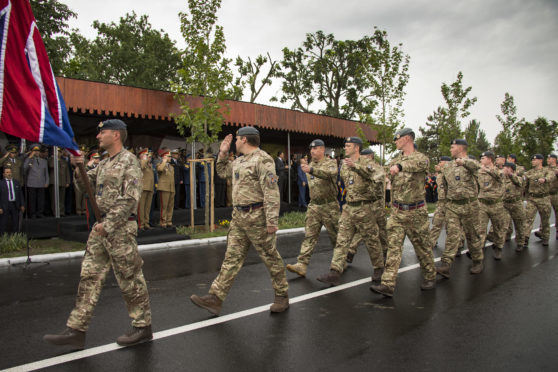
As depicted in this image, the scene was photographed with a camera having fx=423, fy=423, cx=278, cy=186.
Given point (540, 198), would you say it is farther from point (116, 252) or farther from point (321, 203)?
point (116, 252)

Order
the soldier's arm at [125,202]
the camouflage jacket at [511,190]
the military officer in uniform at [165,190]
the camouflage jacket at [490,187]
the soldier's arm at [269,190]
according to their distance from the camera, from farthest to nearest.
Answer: the military officer in uniform at [165,190], the camouflage jacket at [511,190], the camouflage jacket at [490,187], the soldier's arm at [269,190], the soldier's arm at [125,202]

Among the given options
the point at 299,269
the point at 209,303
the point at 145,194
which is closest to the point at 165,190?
the point at 145,194

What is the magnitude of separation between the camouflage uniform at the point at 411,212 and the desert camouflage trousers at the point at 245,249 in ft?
5.47

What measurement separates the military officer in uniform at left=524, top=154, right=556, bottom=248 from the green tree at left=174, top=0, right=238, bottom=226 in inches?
313

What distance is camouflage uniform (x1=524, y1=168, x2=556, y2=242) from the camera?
9758 millimetres

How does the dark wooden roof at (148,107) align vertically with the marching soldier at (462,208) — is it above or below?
above

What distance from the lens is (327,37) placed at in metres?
37.9

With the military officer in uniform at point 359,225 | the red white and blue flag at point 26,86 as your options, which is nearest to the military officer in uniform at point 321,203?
the military officer in uniform at point 359,225

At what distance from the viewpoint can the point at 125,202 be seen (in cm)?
373

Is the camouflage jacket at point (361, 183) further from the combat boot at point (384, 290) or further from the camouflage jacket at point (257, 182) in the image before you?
the camouflage jacket at point (257, 182)

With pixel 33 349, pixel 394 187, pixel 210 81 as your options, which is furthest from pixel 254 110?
pixel 33 349

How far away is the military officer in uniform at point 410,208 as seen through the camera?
18.4ft

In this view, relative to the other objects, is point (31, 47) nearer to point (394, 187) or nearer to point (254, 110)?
point (394, 187)

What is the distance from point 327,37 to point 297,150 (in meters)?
20.2
